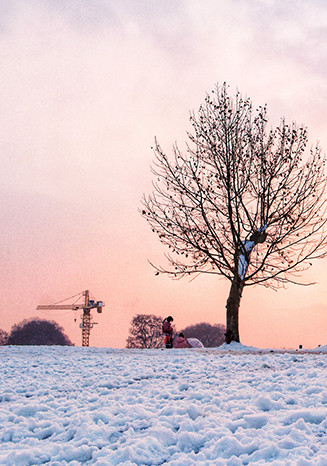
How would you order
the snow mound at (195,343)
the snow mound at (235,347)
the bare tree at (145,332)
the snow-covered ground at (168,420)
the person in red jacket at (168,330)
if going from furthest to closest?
the bare tree at (145,332)
the snow mound at (195,343)
the person in red jacket at (168,330)
the snow mound at (235,347)
the snow-covered ground at (168,420)

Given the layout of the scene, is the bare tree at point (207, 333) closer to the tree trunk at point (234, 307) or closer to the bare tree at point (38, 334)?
the bare tree at point (38, 334)

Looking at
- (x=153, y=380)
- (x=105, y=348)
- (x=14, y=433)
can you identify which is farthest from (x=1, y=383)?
(x=105, y=348)

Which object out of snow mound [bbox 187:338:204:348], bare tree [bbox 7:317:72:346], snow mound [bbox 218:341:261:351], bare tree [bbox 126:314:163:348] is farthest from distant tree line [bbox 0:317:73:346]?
snow mound [bbox 218:341:261:351]

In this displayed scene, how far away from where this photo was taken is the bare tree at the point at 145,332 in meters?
41.3

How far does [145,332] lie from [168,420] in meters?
37.7

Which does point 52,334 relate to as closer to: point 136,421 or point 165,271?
point 165,271

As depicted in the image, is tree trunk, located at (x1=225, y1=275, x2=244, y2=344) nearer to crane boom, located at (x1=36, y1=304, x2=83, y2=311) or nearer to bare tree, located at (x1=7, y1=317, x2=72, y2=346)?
bare tree, located at (x1=7, y1=317, x2=72, y2=346)

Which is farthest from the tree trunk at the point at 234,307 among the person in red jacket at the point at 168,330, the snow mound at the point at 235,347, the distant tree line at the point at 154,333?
the distant tree line at the point at 154,333

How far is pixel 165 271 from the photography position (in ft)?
64.6

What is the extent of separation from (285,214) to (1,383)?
46.1 feet

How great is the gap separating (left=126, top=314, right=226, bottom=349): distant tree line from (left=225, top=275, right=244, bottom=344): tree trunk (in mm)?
22830

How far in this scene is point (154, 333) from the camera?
138ft

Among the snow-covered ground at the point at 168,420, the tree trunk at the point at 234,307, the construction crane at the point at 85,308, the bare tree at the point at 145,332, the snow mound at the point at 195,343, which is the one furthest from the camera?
the construction crane at the point at 85,308

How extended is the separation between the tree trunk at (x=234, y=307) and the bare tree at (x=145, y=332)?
23.0m
